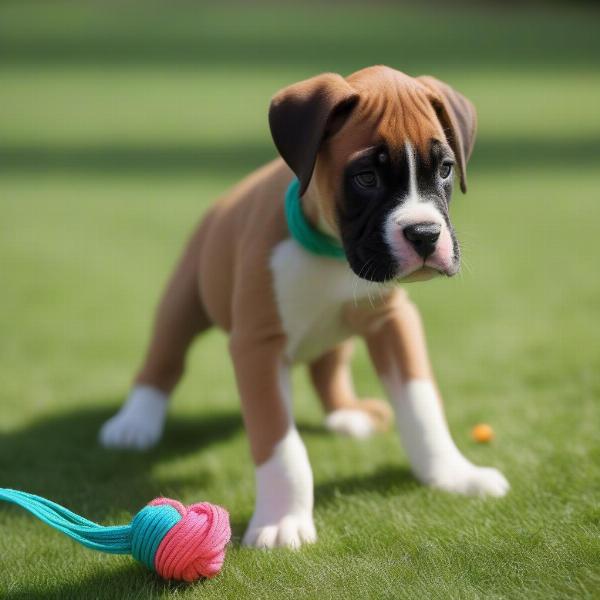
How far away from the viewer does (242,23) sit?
67.6 feet

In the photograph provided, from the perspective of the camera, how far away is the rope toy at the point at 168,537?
100 inches

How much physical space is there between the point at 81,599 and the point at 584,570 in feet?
4.22

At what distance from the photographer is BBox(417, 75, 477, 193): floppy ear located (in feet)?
9.68

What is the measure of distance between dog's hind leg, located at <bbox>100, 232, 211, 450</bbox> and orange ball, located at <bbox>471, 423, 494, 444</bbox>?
1.14 meters

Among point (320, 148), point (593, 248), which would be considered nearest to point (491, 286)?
point (593, 248)

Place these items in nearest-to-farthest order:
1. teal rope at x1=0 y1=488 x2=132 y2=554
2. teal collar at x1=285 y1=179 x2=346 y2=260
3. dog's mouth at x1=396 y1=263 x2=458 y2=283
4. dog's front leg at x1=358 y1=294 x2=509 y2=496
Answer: teal rope at x1=0 y1=488 x2=132 y2=554 < dog's mouth at x1=396 y1=263 x2=458 y2=283 < teal collar at x1=285 y1=179 x2=346 y2=260 < dog's front leg at x1=358 y1=294 x2=509 y2=496

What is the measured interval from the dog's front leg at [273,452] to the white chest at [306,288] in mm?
98

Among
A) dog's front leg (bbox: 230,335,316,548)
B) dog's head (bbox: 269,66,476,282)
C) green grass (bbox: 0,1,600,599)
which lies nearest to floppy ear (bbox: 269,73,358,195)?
dog's head (bbox: 269,66,476,282)

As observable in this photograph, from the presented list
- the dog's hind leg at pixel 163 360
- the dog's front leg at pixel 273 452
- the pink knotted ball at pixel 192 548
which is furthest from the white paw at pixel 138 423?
the pink knotted ball at pixel 192 548

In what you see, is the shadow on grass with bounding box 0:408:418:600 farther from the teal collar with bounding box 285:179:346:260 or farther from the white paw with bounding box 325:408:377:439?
the teal collar with bounding box 285:179:346:260

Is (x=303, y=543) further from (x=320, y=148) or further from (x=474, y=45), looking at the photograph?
(x=474, y=45)

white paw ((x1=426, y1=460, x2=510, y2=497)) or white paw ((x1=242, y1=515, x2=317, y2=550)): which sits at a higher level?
white paw ((x1=242, y1=515, x2=317, y2=550))

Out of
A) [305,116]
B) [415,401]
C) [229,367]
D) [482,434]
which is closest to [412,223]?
[305,116]

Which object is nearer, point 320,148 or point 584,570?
point 584,570
